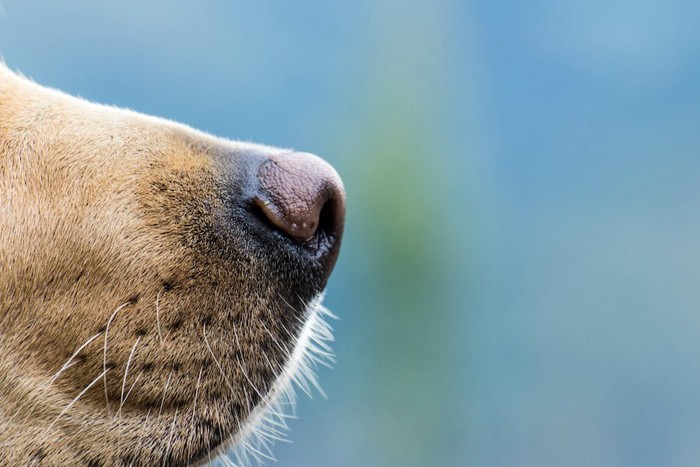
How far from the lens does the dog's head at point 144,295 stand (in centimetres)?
226

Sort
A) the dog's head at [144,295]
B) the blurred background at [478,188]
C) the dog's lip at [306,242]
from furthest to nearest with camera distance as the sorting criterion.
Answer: the blurred background at [478,188], the dog's lip at [306,242], the dog's head at [144,295]

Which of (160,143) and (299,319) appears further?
(160,143)

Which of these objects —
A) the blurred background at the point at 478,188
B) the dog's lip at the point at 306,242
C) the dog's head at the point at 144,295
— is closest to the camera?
the dog's head at the point at 144,295

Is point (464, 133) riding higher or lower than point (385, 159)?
higher

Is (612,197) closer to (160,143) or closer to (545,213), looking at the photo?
(545,213)

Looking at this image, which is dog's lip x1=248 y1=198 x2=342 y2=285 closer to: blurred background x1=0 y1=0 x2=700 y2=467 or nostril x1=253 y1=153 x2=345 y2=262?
nostril x1=253 y1=153 x2=345 y2=262

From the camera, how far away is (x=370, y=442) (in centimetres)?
798

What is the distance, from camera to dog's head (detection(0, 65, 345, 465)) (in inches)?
89.0

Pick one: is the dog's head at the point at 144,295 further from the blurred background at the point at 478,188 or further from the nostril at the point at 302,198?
the blurred background at the point at 478,188

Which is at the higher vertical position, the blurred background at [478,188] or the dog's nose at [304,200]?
the dog's nose at [304,200]

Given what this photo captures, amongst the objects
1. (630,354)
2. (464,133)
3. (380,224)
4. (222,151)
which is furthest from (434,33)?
(222,151)

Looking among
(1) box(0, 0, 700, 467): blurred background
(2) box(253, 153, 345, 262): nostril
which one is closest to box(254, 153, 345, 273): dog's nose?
(2) box(253, 153, 345, 262): nostril

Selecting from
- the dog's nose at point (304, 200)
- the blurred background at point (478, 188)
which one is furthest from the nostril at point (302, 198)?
the blurred background at point (478, 188)

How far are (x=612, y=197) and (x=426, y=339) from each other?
227cm
